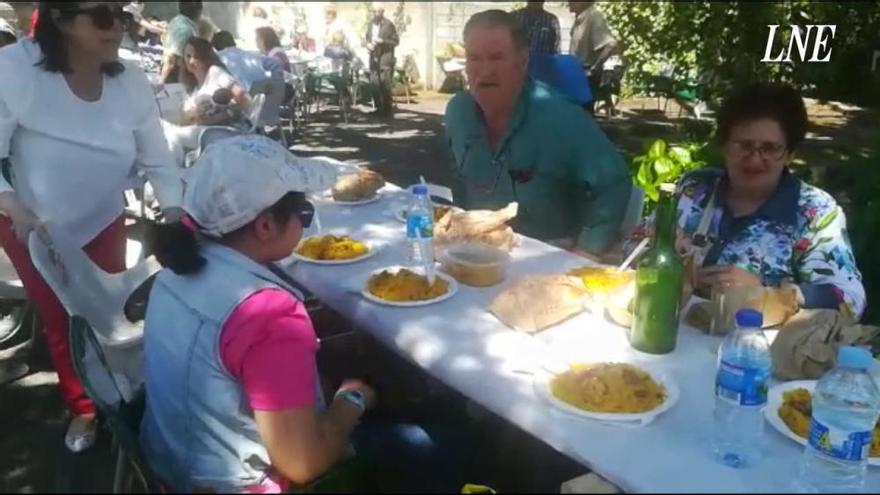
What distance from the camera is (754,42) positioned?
6.61 meters

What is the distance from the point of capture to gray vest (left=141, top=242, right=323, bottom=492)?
1.65m

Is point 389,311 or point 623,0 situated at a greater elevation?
point 623,0

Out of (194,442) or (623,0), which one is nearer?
(194,442)

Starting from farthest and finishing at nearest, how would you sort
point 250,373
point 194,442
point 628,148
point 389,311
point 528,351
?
point 628,148, point 389,311, point 528,351, point 194,442, point 250,373

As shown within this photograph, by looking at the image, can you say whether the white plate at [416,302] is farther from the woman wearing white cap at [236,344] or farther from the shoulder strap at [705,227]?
the shoulder strap at [705,227]

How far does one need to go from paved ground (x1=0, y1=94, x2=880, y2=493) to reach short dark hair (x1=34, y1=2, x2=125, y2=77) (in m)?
1.22

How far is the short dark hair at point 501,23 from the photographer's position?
122 inches

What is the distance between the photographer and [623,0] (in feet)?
31.6

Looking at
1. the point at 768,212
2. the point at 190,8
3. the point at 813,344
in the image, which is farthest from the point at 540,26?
the point at 813,344

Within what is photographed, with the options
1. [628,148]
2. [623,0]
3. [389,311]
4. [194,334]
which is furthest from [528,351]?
[623,0]

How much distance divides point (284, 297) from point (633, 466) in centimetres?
76

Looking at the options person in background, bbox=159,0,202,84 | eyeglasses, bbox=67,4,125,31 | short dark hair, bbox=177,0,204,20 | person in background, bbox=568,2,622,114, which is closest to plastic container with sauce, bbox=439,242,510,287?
eyeglasses, bbox=67,4,125,31

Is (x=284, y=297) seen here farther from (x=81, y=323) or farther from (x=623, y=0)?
(x=623, y=0)

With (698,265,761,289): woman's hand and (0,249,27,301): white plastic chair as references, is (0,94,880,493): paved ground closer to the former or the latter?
(0,249,27,301): white plastic chair
